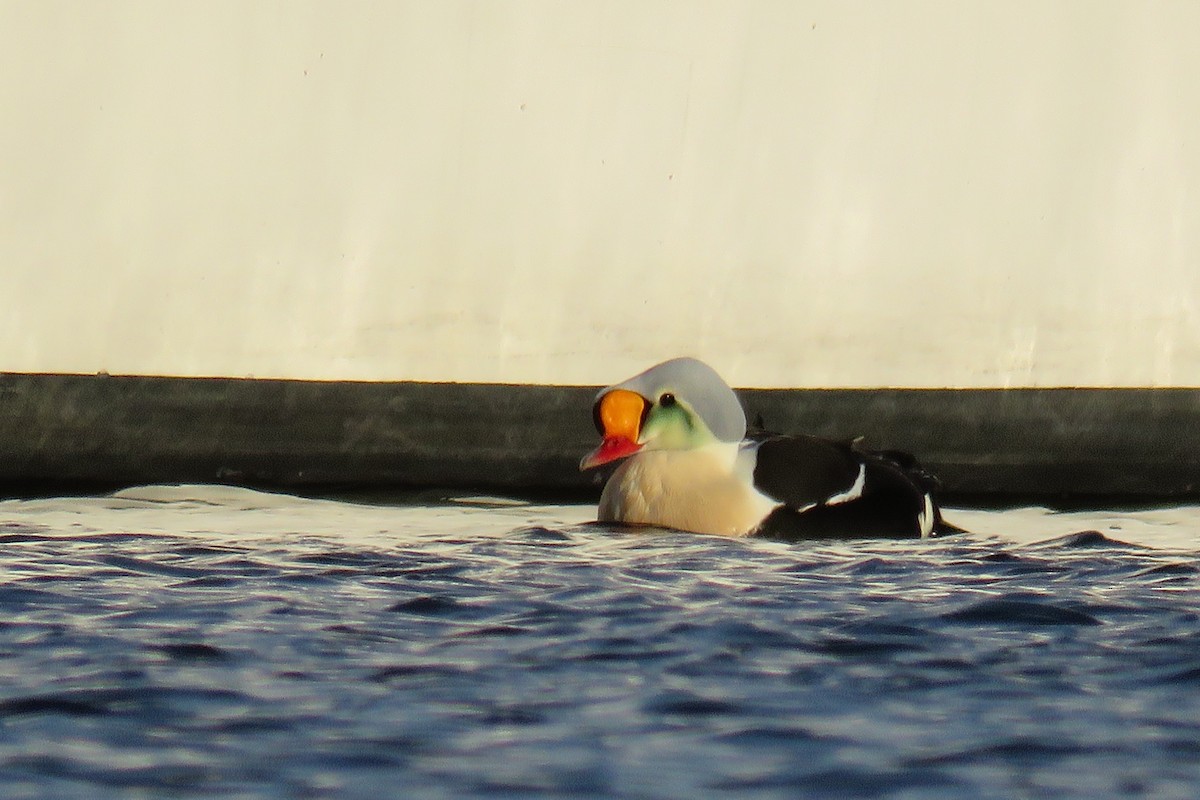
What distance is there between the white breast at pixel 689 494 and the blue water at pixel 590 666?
170 mm

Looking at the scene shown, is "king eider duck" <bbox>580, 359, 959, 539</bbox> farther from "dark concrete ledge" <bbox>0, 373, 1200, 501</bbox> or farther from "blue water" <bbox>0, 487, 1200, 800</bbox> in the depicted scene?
"dark concrete ledge" <bbox>0, 373, 1200, 501</bbox>

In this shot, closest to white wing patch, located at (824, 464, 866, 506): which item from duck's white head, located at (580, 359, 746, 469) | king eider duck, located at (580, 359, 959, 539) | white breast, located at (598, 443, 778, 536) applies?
king eider duck, located at (580, 359, 959, 539)

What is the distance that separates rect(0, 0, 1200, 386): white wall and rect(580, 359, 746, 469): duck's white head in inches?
35.9

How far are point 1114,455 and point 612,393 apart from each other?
2.38m

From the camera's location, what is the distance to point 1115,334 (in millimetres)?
8203

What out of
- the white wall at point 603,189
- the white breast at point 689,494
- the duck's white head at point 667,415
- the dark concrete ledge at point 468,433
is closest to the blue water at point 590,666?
the white breast at point 689,494

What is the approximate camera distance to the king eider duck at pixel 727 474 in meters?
6.78

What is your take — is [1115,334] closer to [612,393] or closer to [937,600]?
[612,393]

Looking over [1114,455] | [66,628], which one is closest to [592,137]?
[1114,455]

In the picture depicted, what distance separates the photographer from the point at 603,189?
7918 millimetres

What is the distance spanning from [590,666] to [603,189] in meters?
3.65

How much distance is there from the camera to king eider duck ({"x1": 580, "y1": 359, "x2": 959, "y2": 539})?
6.78m

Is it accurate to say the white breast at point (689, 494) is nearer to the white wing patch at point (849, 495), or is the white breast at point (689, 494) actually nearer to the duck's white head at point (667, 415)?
the duck's white head at point (667, 415)

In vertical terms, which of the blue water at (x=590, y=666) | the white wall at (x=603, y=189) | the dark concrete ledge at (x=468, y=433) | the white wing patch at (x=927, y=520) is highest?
the white wall at (x=603, y=189)
